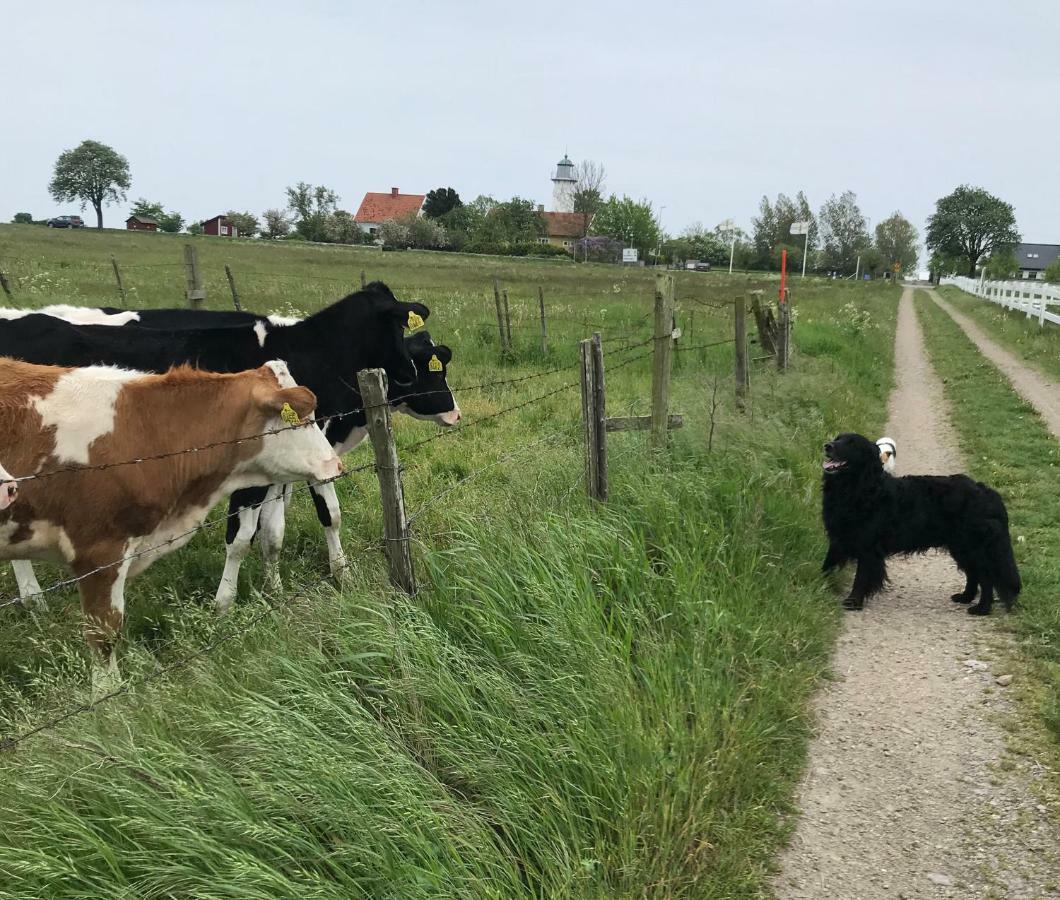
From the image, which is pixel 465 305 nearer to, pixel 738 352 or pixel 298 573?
pixel 738 352

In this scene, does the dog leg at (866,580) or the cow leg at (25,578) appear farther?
the dog leg at (866,580)

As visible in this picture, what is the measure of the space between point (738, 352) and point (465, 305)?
13.2 meters

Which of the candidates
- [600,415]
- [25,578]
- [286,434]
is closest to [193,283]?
[25,578]

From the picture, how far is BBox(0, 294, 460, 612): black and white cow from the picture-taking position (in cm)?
486

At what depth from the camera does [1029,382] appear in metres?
13.1

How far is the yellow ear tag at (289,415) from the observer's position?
3.97 metres

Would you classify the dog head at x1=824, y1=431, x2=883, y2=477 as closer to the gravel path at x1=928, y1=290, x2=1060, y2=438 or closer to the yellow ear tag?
the yellow ear tag

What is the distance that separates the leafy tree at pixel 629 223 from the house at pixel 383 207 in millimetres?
28359

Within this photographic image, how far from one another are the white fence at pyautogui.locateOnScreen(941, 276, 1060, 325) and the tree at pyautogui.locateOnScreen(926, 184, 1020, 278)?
207 ft

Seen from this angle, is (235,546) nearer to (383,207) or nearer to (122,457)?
(122,457)

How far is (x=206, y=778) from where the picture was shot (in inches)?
97.0

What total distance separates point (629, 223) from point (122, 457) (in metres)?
87.0

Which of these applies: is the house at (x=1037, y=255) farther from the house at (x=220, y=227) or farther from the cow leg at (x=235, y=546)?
the cow leg at (x=235, y=546)

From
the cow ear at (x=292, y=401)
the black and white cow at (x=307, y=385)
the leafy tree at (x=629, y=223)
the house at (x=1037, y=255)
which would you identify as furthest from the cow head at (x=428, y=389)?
the house at (x=1037, y=255)
